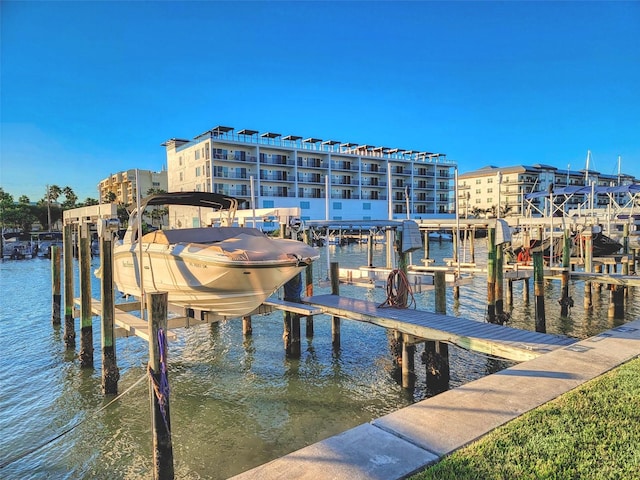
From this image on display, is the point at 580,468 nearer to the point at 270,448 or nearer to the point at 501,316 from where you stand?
the point at 270,448

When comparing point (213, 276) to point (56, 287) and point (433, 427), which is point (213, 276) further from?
point (56, 287)

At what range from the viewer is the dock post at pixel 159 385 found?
5.66m

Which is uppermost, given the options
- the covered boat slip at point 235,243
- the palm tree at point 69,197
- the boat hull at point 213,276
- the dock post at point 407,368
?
the palm tree at point 69,197

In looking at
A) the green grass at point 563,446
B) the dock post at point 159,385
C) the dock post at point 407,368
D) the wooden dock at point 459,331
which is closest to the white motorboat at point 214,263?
the wooden dock at point 459,331

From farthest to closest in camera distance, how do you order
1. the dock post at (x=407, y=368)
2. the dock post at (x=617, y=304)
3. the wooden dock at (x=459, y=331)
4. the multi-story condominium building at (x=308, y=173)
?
the multi-story condominium building at (x=308, y=173)
the dock post at (x=617, y=304)
the dock post at (x=407, y=368)
the wooden dock at (x=459, y=331)

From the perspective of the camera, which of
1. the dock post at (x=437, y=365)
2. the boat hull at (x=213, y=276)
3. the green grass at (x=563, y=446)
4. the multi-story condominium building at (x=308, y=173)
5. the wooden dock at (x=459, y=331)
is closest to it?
the green grass at (x=563, y=446)

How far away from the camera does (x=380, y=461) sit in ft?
12.9

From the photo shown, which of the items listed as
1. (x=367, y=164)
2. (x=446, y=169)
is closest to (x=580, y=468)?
(x=367, y=164)

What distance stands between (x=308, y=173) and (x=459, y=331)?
58.4 m

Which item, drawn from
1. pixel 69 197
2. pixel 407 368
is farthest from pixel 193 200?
pixel 69 197

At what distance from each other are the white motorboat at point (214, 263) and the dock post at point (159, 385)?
2.78m

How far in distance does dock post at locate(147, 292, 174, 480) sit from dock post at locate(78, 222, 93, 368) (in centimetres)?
590

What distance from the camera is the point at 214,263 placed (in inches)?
339

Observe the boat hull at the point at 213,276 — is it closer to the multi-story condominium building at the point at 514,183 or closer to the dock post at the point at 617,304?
the dock post at the point at 617,304
